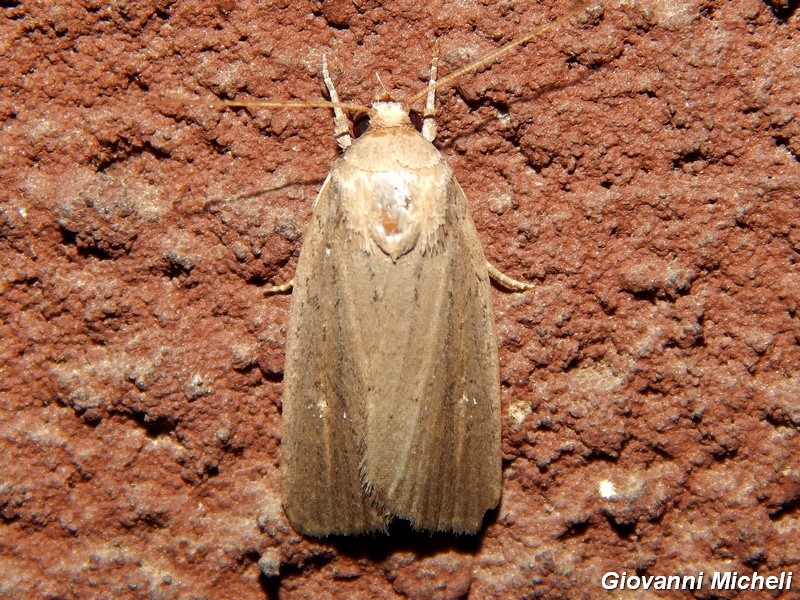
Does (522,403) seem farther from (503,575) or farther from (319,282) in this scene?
(319,282)

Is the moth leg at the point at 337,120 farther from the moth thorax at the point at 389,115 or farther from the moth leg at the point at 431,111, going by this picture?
the moth leg at the point at 431,111

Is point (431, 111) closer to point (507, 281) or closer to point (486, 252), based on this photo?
point (486, 252)

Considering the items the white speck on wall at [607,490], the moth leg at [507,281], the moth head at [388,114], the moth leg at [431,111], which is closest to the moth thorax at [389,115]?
the moth head at [388,114]

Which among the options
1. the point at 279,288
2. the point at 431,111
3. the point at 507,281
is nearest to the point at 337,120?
the point at 431,111

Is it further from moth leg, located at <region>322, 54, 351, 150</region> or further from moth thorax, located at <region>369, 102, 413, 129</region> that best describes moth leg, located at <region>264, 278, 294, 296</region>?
moth thorax, located at <region>369, 102, 413, 129</region>

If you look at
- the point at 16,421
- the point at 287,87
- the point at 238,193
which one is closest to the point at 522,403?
the point at 238,193
